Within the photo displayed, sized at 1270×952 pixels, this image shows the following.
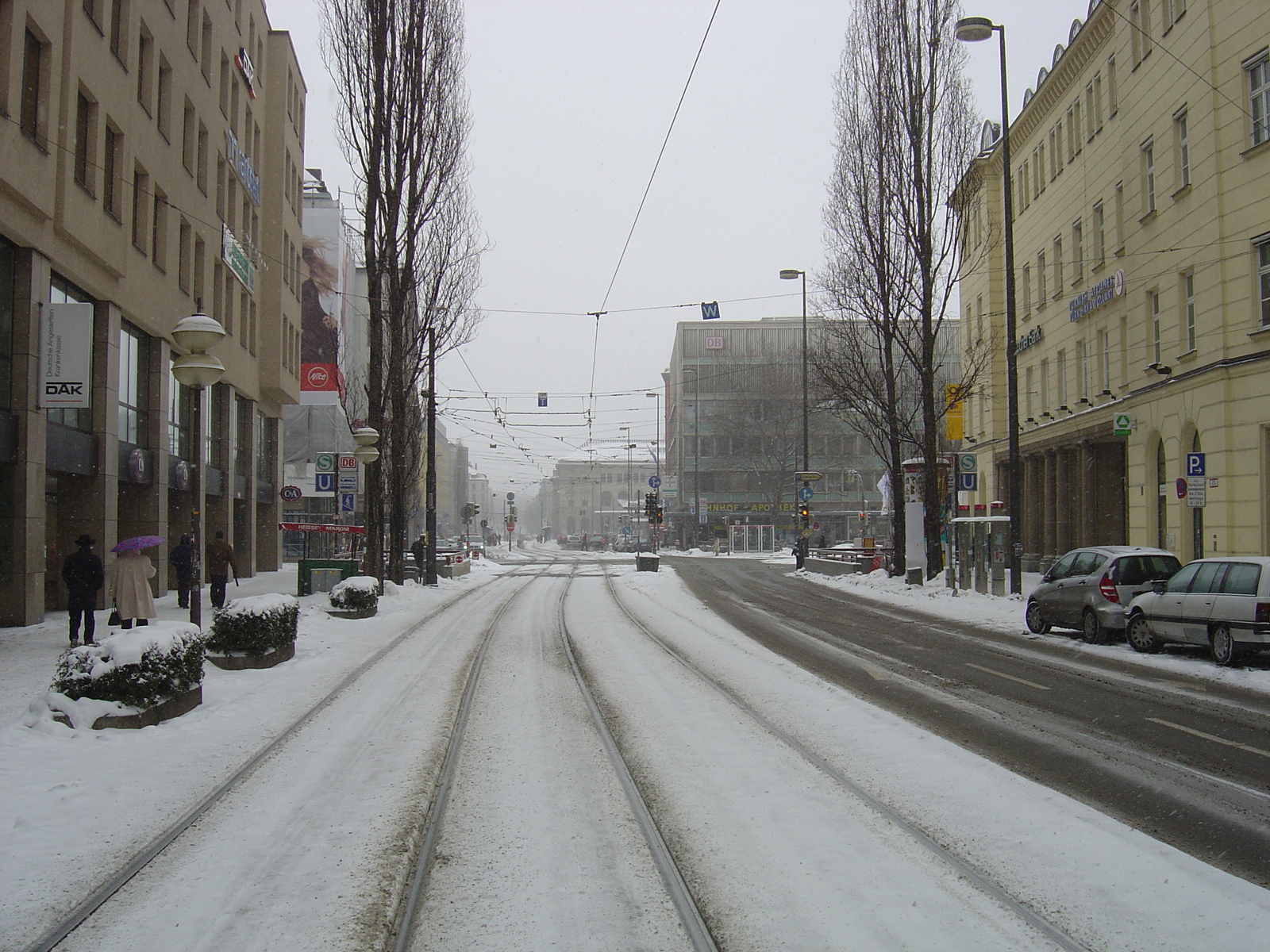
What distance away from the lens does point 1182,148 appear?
78.3ft

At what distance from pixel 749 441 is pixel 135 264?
170ft

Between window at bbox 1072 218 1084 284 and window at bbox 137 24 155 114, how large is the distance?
25.5 meters

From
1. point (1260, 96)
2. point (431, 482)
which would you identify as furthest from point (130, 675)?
point (431, 482)

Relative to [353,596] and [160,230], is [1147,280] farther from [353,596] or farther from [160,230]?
[160,230]

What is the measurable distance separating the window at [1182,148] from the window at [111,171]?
23298 mm

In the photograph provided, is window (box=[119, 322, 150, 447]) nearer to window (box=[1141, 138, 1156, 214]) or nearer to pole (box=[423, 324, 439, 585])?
pole (box=[423, 324, 439, 585])

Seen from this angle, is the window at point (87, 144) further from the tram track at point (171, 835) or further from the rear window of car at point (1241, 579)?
the rear window of car at point (1241, 579)

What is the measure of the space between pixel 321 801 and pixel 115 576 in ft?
33.6

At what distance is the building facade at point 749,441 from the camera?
233 ft

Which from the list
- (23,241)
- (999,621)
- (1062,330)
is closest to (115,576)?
(23,241)

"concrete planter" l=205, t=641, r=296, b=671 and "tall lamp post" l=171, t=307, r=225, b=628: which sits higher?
"tall lamp post" l=171, t=307, r=225, b=628

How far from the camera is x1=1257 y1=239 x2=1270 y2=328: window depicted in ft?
66.1

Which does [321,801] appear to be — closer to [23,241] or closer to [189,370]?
[189,370]

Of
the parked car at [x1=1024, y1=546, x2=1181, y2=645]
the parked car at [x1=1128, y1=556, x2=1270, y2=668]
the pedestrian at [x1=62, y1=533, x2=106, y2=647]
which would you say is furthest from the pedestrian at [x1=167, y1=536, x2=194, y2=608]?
A: the parked car at [x1=1128, y1=556, x2=1270, y2=668]
